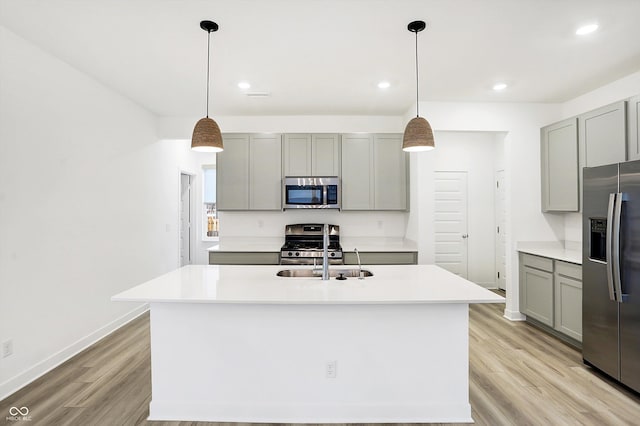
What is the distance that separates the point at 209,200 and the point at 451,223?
4.47m

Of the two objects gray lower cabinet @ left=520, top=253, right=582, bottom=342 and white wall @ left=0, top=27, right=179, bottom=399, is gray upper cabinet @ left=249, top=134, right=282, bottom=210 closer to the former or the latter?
white wall @ left=0, top=27, right=179, bottom=399

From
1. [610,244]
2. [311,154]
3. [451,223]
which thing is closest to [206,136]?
[311,154]

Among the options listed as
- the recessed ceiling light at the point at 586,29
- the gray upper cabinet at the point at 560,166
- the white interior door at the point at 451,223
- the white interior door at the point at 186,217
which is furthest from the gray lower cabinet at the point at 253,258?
the recessed ceiling light at the point at 586,29

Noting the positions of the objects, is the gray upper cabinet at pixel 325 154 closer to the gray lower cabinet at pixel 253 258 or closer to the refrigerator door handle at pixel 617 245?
the gray lower cabinet at pixel 253 258

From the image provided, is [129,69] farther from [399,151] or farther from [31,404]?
[399,151]

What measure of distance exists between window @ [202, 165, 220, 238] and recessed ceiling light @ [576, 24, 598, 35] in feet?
18.8

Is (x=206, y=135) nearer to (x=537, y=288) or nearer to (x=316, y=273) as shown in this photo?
(x=316, y=273)

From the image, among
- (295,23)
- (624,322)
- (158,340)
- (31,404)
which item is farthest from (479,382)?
(31,404)

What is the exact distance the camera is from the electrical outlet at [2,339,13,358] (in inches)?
97.9

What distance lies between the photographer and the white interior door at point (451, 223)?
5508mm

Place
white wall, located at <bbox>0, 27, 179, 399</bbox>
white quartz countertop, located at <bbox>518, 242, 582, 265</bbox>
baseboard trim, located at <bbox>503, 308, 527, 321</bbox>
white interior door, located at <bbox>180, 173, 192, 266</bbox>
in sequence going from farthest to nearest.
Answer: white interior door, located at <bbox>180, 173, 192, 266</bbox>
baseboard trim, located at <bbox>503, 308, 527, 321</bbox>
white quartz countertop, located at <bbox>518, 242, 582, 265</bbox>
white wall, located at <bbox>0, 27, 179, 399</bbox>

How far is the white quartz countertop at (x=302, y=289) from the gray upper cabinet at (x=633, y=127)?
2.08 meters

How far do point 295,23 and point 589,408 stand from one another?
3357 millimetres
